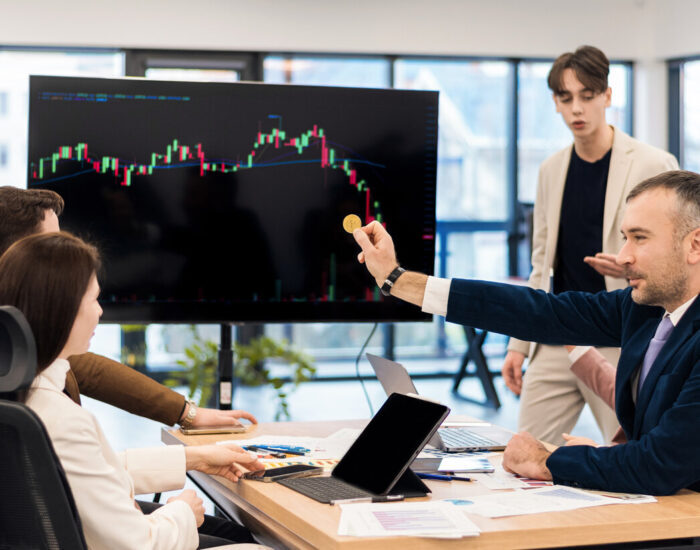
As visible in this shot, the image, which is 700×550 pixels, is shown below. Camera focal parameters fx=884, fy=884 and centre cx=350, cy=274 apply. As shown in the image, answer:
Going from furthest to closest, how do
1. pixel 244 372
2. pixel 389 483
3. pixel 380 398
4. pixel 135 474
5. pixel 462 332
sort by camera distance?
pixel 462 332 → pixel 380 398 → pixel 244 372 → pixel 135 474 → pixel 389 483

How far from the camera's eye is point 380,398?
679 cm

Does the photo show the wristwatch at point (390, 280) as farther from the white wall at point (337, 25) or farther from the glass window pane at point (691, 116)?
the glass window pane at point (691, 116)

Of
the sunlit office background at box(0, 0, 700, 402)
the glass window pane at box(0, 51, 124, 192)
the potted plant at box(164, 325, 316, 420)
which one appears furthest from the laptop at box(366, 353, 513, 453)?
the glass window pane at box(0, 51, 124, 192)

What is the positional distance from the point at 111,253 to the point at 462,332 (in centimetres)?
501

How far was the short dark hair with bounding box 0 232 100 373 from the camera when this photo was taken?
1.44 m

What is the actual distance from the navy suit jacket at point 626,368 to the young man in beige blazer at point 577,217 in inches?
30.7

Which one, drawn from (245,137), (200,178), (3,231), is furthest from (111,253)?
(3,231)

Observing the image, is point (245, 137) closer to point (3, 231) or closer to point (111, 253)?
point (111, 253)

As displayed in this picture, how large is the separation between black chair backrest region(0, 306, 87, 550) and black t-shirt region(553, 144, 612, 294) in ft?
7.15

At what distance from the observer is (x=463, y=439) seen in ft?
7.47

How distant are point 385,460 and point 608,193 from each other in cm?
167

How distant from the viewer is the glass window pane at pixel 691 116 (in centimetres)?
738

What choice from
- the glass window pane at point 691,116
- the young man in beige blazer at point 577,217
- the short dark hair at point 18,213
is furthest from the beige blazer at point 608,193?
the glass window pane at point 691,116

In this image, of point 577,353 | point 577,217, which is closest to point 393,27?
point 577,217
